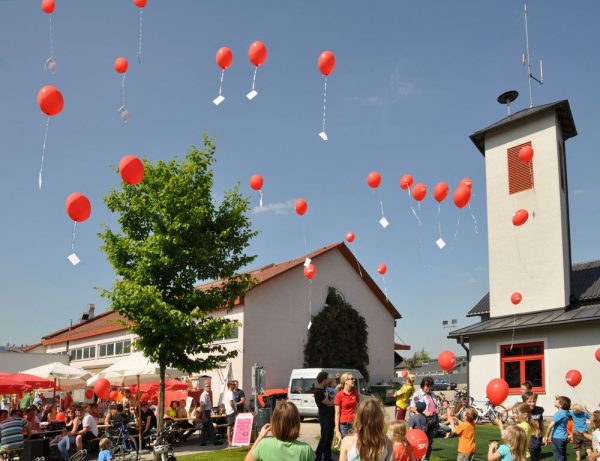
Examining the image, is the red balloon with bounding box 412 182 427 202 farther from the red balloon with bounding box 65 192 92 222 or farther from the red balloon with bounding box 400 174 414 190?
the red balloon with bounding box 65 192 92 222

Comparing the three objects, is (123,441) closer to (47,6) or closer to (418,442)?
(418,442)

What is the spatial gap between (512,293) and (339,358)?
999 cm

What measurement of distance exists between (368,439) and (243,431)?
9330 mm

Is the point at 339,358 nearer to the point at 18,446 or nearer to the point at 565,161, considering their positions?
the point at 565,161

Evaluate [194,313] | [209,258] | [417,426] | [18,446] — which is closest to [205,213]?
[209,258]

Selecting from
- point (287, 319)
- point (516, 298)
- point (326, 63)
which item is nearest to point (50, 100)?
point (326, 63)

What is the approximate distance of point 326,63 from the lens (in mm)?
12008

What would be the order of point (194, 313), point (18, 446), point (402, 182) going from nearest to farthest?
point (18, 446) < point (194, 313) < point (402, 182)

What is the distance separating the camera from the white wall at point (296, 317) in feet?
84.8

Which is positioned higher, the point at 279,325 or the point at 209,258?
the point at 209,258

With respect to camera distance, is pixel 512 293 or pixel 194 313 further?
pixel 512 293

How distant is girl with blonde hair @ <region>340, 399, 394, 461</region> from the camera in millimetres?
4336

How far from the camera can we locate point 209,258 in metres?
15.3

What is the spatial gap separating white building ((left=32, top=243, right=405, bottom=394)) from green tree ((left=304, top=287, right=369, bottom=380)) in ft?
1.40
